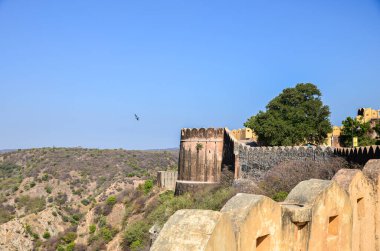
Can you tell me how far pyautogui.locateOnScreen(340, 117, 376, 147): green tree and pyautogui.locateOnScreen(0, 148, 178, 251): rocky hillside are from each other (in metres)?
12.3

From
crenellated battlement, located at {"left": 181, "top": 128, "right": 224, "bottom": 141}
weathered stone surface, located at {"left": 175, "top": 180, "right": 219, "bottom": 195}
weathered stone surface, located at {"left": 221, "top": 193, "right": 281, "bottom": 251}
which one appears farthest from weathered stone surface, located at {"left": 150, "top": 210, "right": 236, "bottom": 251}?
crenellated battlement, located at {"left": 181, "top": 128, "right": 224, "bottom": 141}

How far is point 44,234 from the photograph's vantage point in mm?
45938

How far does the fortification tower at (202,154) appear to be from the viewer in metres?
28.4

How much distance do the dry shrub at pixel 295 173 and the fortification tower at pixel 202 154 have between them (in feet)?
24.0

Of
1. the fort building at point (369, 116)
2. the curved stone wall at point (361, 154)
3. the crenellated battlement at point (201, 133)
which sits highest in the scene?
the fort building at point (369, 116)

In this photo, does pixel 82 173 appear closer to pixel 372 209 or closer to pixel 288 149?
pixel 288 149

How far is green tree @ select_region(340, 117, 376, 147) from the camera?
27.1m

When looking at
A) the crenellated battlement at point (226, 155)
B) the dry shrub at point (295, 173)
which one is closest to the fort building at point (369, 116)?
the crenellated battlement at point (226, 155)

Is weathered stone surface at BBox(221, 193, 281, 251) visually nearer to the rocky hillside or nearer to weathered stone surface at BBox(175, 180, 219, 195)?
the rocky hillside

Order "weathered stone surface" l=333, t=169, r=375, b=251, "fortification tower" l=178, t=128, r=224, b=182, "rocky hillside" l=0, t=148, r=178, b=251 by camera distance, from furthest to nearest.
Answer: "rocky hillside" l=0, t=148, r=178, b=251 → "fortification tower" l=178, t=128, r=224, b=182 → "weathered stone surface" l=333, t=169, r=375, b=251

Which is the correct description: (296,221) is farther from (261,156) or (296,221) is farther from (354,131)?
(354,131)

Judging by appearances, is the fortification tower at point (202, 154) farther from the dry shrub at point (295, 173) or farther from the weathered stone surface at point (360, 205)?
the weathered stone surface at point (360, 205)

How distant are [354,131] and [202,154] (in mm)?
8286

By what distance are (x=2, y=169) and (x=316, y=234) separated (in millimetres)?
67502
